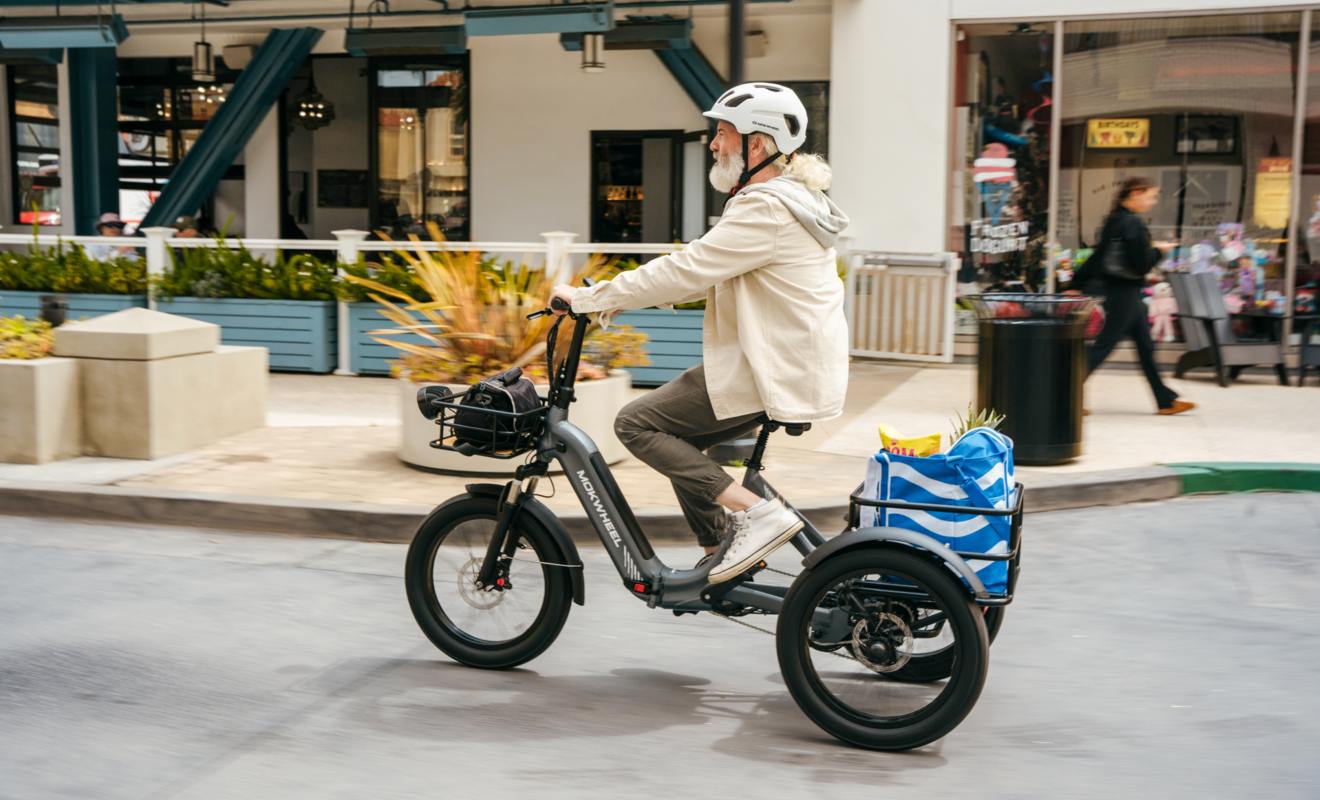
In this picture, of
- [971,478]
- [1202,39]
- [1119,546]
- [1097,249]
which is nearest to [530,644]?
[971,478]

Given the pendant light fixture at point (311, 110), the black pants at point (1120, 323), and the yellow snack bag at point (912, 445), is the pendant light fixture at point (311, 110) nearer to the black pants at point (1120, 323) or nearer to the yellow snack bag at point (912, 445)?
the black pants at point (1120, 323)

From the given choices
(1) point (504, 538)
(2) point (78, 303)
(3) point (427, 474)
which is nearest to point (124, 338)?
(3) point (427, 474)

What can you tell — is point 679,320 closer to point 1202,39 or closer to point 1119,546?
point 1119,546

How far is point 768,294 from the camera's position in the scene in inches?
149

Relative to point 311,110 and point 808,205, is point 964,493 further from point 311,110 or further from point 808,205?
point 311,110

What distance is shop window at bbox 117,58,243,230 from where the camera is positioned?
17453 millimetres

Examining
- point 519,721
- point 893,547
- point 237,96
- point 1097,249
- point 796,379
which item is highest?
point 237,96

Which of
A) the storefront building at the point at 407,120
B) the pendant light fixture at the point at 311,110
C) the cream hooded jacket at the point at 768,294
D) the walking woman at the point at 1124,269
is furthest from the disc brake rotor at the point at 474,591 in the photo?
the pendant light fixture at the point at 311,110

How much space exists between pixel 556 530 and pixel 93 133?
47.5 ft

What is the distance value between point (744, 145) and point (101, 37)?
476 inches

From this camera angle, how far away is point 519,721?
12.5 feet

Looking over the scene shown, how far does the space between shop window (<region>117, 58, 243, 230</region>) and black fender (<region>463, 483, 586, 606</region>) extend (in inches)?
584

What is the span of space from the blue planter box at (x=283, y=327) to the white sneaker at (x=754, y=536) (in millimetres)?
8555

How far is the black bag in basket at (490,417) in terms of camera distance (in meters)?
3.88
